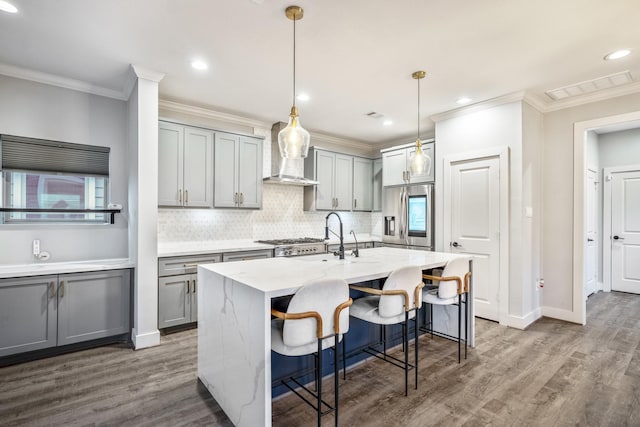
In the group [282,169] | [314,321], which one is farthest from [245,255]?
[314,321]

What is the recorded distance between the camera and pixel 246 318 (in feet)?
6.08

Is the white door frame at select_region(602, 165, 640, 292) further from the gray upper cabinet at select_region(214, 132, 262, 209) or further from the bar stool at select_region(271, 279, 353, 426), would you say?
the bar stool at select_region(271, 279, 353, 426)

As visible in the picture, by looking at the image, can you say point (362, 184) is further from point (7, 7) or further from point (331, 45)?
point (7, 7)

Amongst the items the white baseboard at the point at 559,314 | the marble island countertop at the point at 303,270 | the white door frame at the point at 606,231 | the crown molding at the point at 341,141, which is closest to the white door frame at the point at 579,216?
the white baseboard at the point at 559,314

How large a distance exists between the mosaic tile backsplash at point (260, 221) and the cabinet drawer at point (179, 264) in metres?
0.69

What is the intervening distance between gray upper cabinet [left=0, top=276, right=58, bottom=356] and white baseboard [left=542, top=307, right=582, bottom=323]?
5.32 m

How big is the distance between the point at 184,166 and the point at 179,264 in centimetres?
117

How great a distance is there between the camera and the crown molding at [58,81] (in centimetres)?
303

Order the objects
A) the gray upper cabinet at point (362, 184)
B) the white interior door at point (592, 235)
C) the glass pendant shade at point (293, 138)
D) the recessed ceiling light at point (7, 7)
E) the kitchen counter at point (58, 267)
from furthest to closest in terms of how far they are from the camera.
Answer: the gray upper cabinet at point (362, 184) < the white interior door at point (592, 235) < the kitchen counter at point (58, 267) < the glass pendant shade at point (293, 138) < the recessed ceiling light at point (7, 7)

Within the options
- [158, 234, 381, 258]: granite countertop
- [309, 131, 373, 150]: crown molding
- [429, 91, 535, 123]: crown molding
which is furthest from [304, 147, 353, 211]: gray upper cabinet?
[429, 91, 535, 123]: crown molding

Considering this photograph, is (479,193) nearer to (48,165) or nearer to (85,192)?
(85,192)

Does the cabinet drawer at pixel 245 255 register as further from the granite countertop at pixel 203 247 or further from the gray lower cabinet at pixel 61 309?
the gray lower cabinet at pixel 61 309

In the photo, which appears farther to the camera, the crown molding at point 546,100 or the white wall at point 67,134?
the crown molding at point 546,100

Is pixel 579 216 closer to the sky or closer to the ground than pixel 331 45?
closer to the ground
